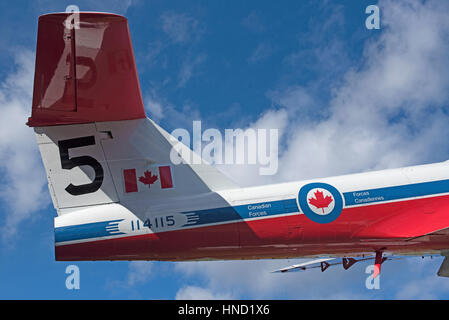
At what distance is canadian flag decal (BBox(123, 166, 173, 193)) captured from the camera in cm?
756

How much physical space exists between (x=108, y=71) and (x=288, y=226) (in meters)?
4.03

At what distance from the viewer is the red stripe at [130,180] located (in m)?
7.54

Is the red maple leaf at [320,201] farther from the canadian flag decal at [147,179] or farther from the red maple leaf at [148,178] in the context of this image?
the red maple leaf at [148,178]

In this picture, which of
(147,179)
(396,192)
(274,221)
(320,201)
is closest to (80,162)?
(147,179)

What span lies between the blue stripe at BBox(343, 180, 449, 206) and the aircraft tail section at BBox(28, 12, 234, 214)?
2394 mm

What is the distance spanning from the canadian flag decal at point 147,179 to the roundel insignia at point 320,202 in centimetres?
244

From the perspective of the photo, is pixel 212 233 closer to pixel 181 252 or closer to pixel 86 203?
→ pixel 181 252

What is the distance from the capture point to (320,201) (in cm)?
778

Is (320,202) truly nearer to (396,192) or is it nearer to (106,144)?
(396,192)

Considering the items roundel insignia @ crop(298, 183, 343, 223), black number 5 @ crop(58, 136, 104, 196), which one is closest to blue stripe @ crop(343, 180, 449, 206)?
roundel insignia @ crop(298, 183, 343, 223)

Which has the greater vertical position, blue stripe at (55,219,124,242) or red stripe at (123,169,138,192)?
red stripe at (123,169,138,192)

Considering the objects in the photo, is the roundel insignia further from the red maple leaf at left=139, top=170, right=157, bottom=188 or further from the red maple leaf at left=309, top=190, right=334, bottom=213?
the red maple leaf at left=139, top=170, right=157, bottom=188

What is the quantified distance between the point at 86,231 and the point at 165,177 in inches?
64.4

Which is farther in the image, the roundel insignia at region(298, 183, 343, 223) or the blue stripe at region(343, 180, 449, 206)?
the blue stripe at region(343, 180, 449, 206)
